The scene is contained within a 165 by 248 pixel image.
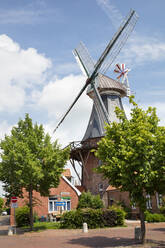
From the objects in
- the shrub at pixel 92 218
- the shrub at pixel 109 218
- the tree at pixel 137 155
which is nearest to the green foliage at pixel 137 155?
the tree at pixel 137 155

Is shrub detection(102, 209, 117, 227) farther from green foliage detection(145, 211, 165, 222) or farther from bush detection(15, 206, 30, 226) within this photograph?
bush detection(15, 206, 30, 226)

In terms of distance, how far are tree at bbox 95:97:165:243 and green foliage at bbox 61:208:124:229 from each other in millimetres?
8328

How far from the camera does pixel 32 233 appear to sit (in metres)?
20.4

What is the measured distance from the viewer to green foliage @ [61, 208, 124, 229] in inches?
883

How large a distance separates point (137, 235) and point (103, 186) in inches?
830

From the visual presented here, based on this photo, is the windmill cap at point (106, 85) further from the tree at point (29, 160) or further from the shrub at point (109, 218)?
the shrub at point (109, 218)

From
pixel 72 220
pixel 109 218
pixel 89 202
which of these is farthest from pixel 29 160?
pixel 89 202

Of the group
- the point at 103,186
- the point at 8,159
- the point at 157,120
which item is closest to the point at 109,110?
the point at 103,186

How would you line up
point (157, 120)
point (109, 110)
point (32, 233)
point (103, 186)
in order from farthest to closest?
point (109, 110) < point (103, 186) < point (32, 233) < point (157, 120)

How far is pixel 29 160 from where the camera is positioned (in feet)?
66.3

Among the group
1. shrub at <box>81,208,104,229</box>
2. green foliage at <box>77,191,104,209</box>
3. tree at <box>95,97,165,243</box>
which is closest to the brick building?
green foliage at <box>77,191,104,209</box>

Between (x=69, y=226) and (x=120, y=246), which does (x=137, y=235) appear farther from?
(x=69, y=226)

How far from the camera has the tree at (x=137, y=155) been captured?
14.0 metres

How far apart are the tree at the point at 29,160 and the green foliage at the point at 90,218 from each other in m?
2.79
